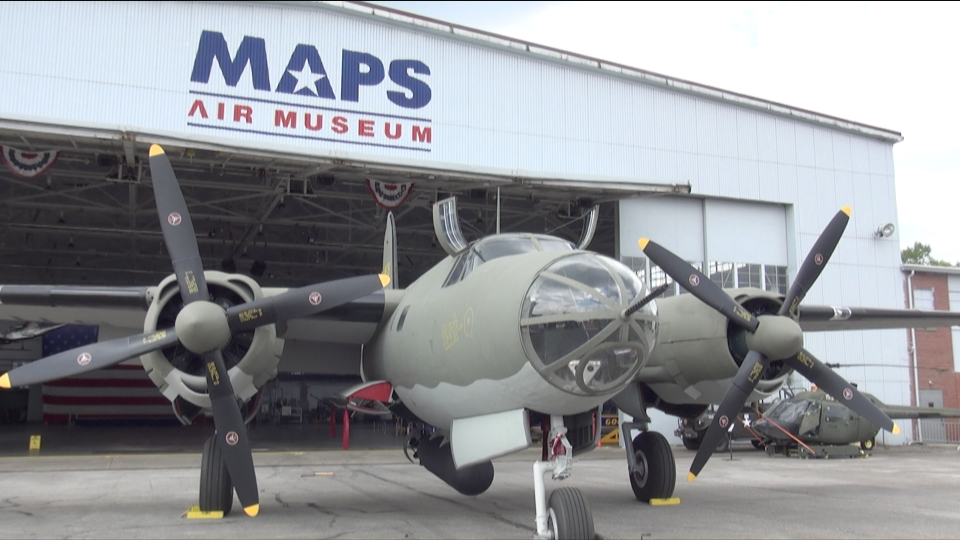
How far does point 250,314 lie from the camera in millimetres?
8836

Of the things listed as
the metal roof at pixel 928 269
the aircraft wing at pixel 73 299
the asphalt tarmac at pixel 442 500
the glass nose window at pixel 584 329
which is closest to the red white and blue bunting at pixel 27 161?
the asphalt tarmac at pixel 442 500

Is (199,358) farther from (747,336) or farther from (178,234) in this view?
(747,336)

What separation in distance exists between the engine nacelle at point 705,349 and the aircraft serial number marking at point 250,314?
5.30 m

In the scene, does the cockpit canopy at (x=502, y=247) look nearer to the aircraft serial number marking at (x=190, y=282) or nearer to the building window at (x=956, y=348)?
the aircraft serial number marking at (x=190, y=282)

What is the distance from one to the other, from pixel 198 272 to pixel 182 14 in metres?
13.3

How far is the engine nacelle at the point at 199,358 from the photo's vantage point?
29.5 ft

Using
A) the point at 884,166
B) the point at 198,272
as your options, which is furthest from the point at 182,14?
the point at 884,166

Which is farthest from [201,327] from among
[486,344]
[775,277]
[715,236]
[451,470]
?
[775,277]

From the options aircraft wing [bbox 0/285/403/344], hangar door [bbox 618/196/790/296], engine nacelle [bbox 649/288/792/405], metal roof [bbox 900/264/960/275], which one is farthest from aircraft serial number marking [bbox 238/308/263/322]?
metal roof [bbox 900/264/960/275]

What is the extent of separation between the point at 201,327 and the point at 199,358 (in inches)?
47.5

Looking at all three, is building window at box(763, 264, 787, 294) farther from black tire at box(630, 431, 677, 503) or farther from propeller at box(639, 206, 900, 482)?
propeller at box(639, 206, 900, 482)

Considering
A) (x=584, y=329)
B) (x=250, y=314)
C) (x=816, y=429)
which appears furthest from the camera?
(x=816, y=429)

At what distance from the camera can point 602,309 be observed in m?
6.91

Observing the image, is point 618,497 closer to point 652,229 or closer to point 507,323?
point 507,323
